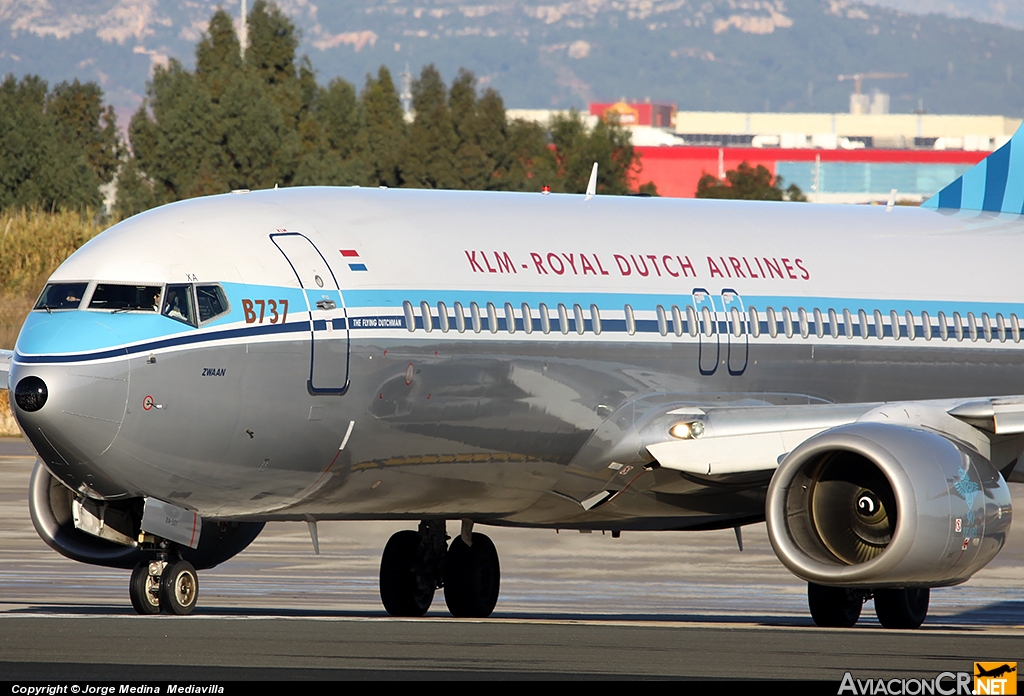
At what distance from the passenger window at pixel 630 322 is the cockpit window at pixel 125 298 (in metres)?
5.40

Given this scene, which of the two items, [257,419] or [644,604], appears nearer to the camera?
[257,419]

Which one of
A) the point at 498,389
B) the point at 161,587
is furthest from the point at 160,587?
the point at 498,389

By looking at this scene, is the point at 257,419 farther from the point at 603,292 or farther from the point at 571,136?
the point at 571,136

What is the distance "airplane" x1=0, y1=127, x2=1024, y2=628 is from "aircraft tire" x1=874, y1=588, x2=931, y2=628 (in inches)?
1.5

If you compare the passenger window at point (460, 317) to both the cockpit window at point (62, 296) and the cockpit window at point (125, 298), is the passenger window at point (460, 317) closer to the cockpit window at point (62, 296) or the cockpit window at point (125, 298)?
the cockpit window at point (125, 298)

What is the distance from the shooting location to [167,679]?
38.0 feet

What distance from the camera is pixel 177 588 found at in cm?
1680

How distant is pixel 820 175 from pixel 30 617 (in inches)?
7009

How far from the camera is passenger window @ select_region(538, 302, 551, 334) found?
19.0 meters

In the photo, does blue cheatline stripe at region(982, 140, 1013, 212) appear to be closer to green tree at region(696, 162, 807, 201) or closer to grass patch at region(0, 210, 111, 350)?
grass patch at region(0, 210, 111, 350)

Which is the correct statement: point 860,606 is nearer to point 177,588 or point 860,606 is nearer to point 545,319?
point 545,319

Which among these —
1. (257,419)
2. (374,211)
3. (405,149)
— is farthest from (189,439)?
(405,149)

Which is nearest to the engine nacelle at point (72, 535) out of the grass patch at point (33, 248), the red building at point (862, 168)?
the grass patch at point (33, 248)

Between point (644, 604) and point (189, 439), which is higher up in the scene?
point (189, 439)
